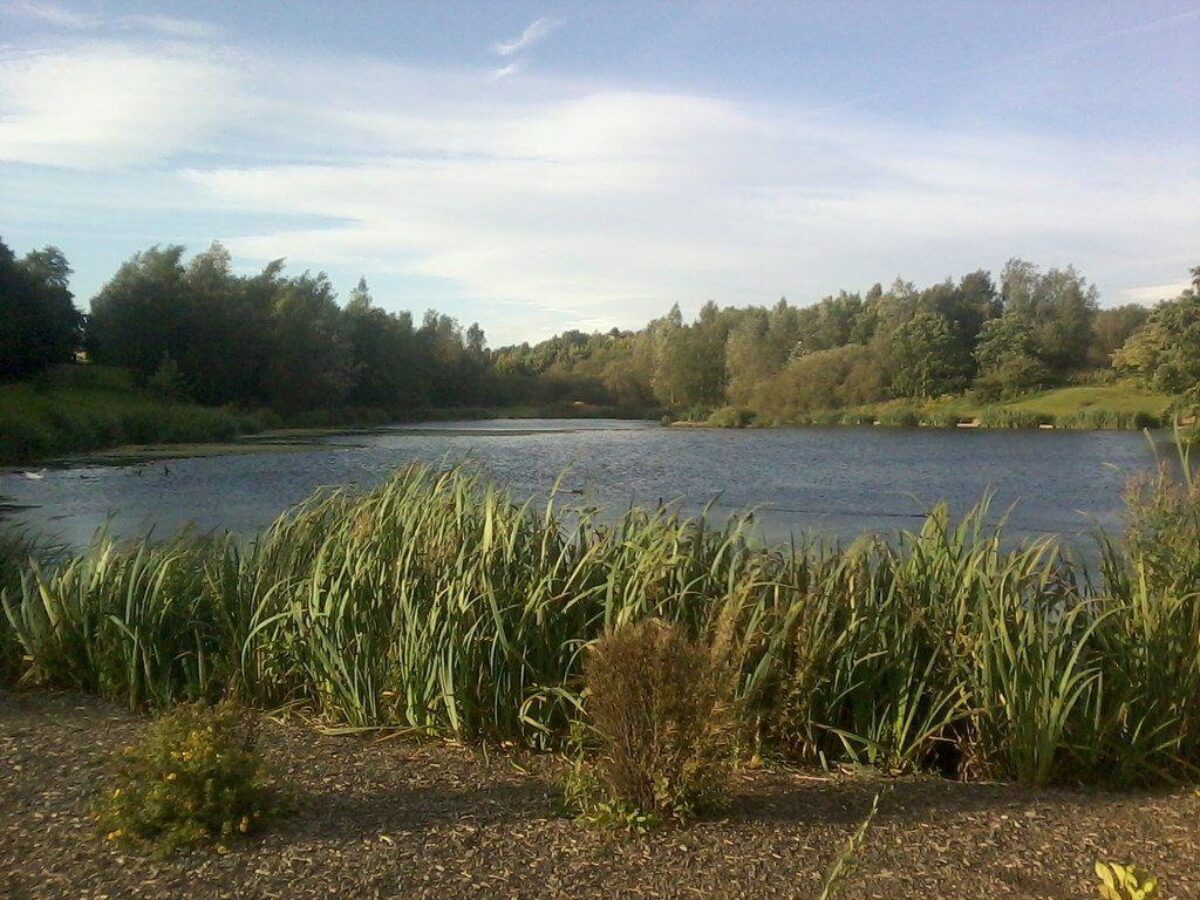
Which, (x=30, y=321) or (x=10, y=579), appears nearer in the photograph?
(x=10, y=579)

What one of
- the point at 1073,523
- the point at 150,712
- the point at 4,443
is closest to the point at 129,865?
the point at 150,712

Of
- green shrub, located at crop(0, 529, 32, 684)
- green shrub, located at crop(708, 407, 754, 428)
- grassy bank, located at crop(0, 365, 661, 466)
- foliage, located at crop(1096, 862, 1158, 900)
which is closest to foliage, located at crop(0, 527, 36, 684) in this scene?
green shrub, located at crop(0, 529, 32, 684)

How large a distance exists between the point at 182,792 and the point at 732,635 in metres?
2.08

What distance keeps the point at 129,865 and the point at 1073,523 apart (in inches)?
675

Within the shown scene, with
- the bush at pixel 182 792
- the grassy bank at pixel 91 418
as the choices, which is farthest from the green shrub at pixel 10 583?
the grassy bank at pixel 91 418

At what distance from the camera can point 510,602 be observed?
536 cm

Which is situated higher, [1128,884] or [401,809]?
[1128,884]

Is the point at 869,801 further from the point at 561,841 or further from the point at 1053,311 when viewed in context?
the point at 1053,311

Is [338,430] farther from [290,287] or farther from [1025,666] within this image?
[1025,666]

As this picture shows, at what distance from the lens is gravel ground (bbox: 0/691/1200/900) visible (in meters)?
3.50

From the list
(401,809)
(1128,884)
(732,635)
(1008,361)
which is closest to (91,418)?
(401,809)

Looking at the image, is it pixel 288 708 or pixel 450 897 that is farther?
pixel 288 708

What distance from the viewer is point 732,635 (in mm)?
4469

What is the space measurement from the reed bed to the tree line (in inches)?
1418
